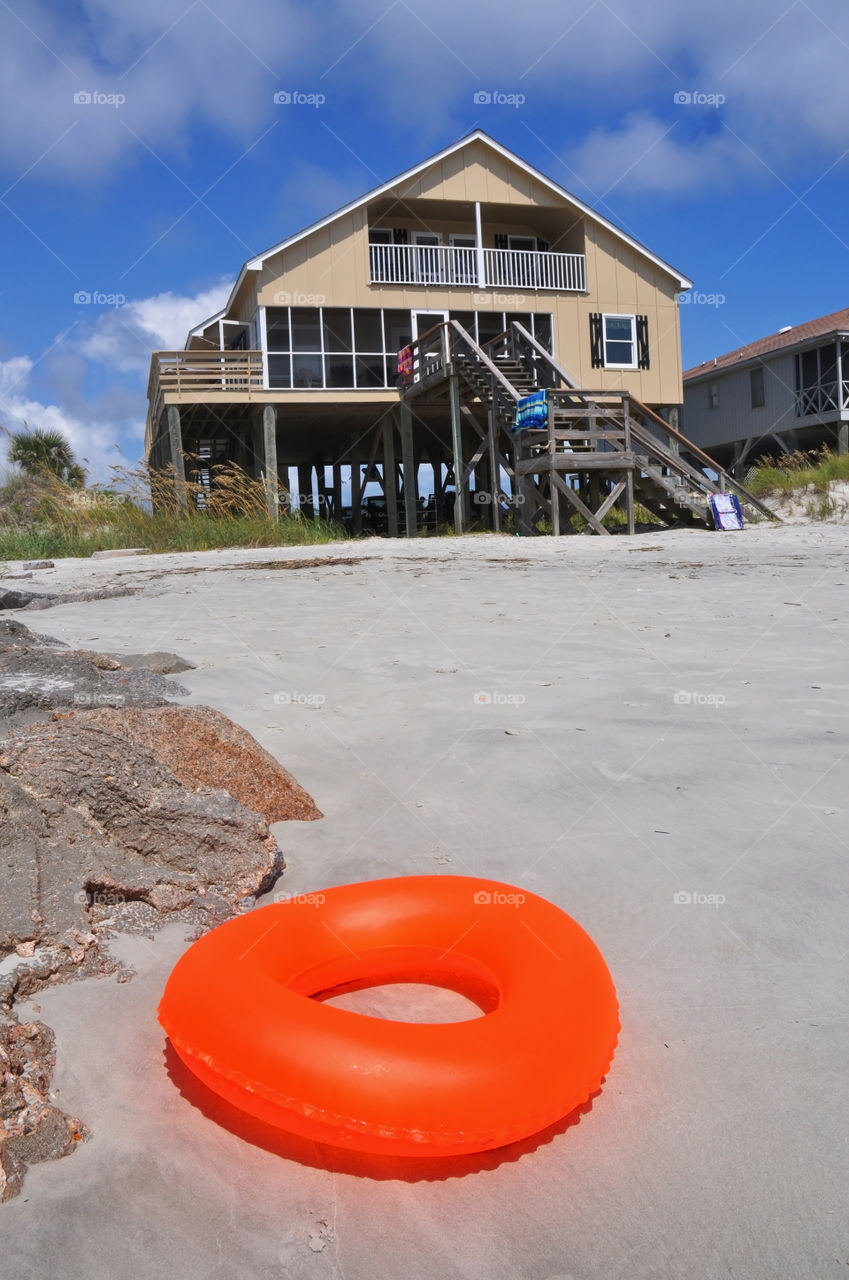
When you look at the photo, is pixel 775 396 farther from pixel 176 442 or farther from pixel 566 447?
pixel 176 442

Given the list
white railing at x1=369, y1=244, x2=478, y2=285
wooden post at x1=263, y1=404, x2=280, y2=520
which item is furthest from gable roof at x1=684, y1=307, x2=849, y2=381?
wooden post at x1=263, y1=404, x2=280, y2=520

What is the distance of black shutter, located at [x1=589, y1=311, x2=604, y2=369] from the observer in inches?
871

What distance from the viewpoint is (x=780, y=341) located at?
3095 centimetres

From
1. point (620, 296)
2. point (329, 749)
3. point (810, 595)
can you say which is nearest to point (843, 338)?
point (620, 296)

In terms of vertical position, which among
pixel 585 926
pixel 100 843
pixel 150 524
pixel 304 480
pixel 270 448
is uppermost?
pixel 304 480

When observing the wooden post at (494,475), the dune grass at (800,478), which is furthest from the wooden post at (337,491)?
the dune grass at (800,478)

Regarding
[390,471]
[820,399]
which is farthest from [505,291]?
[820,399]

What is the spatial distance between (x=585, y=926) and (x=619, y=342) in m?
21.4

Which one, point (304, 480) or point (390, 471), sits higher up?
point (304, 480)

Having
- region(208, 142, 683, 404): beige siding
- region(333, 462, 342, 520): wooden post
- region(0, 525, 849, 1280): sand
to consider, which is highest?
region(208, 142, 683, 404): beige siding

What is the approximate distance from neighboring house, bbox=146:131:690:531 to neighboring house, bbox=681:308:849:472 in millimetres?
7349

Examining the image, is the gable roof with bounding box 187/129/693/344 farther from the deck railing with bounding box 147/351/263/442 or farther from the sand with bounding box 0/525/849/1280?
the sand with bounding box 0/525/849/1280

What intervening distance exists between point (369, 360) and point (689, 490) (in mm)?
8221

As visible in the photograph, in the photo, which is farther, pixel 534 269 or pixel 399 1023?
pixel 534 269
